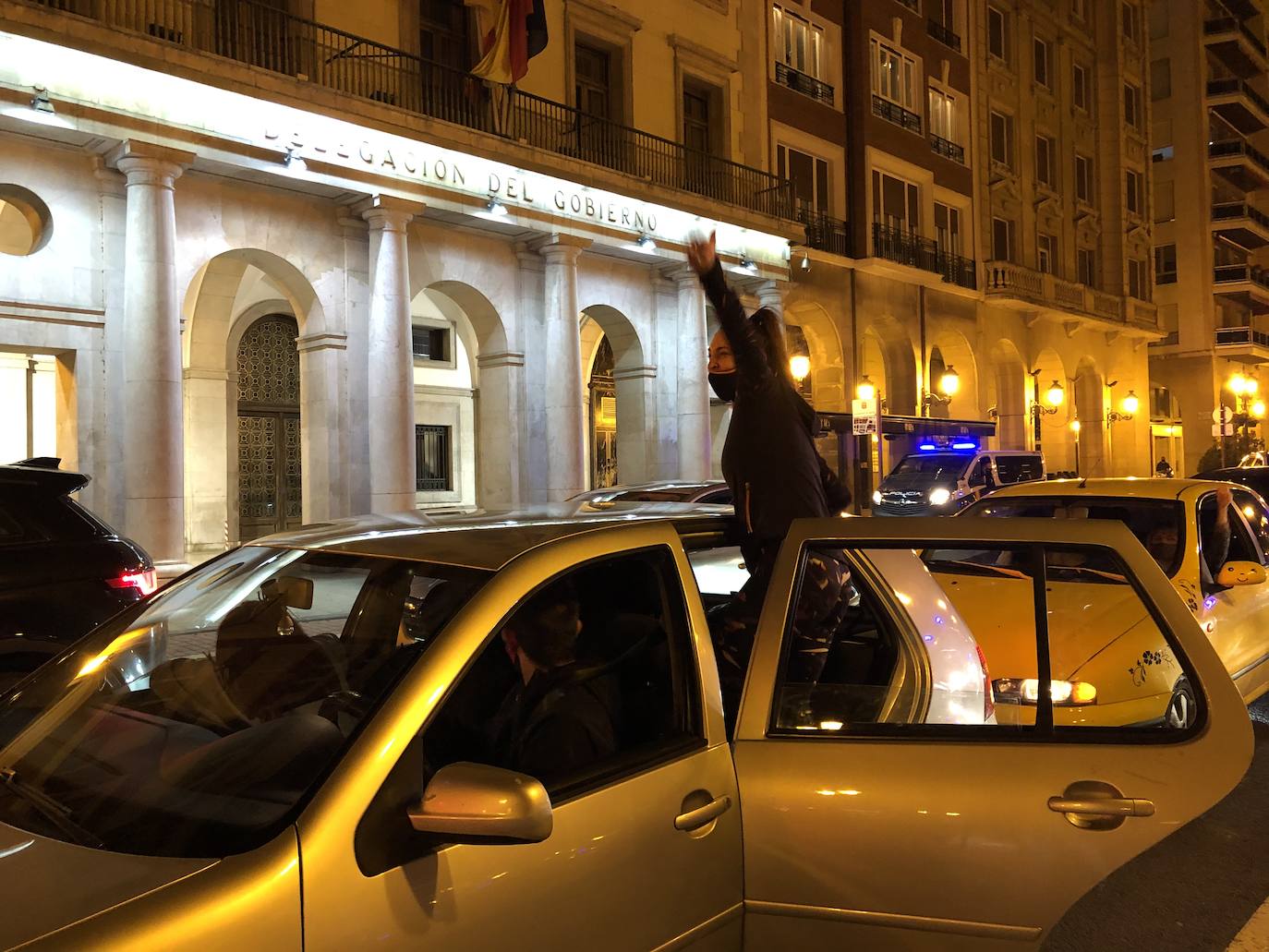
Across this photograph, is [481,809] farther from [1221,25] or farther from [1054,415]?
[1221,25]

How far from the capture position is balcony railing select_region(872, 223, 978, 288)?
2748cm

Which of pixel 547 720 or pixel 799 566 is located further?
pixel 799 566

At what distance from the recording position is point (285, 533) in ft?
10.2

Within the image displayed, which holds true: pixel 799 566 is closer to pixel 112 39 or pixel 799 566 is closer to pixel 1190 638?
pixel 1190 638

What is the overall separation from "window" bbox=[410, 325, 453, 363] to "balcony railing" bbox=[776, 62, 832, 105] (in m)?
10.3

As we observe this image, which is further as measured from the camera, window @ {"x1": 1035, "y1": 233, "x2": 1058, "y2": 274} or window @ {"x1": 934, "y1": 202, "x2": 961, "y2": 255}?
window @ {"x1": 1035, "y1": 233, "x2": 1058, "y2": 274}

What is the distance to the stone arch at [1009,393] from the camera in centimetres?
3284

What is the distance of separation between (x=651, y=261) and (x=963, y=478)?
8.05 metres

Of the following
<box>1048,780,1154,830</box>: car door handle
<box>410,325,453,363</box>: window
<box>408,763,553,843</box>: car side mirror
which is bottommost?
<box>1048,780,1154,830</box>: car door handle

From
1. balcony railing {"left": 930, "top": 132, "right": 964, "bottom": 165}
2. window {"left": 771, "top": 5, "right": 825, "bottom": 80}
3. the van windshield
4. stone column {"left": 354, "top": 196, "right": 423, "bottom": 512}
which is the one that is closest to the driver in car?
stone column {"left": 354, "top": 196, "right": 423, "bottom": 512}

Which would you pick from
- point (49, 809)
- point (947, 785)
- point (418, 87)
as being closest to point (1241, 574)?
point (947, 785)

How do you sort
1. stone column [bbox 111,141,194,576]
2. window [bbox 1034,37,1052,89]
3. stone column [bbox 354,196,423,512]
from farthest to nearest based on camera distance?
window [bbox 1034,37,1052,89]
stone column [bbox 354,196,423,512]
stone column [bbox 111,141,194,576]

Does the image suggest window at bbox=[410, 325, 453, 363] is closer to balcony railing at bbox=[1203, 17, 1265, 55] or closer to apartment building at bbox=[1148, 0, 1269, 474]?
apartment building at bbox=[1148, 0, 1269, 474]

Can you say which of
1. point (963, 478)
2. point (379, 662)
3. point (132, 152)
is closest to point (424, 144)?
point (132, 152)
